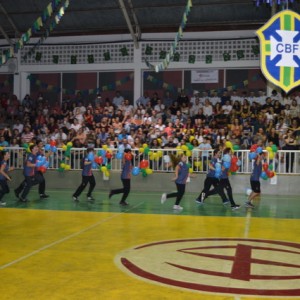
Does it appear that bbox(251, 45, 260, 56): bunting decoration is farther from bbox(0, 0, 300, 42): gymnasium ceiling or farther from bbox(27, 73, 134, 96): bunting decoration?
bbox(27, 73, 134, 96): bunting decoration

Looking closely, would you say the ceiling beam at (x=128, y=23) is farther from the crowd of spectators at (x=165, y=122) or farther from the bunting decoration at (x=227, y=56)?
the bunting decoration at (x=227, y=56)

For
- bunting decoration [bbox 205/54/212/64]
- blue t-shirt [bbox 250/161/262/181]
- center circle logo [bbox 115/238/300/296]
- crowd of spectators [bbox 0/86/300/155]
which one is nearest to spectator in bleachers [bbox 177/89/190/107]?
crowd of spectators [bbox 0/86/300/155]

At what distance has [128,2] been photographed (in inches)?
917

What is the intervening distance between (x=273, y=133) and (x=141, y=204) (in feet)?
21.2

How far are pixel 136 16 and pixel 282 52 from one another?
8340 millimetres

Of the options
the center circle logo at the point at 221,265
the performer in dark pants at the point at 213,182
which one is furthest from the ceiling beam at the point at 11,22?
the center circle logo at the point at 221,265

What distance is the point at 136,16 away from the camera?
24438 millimetres

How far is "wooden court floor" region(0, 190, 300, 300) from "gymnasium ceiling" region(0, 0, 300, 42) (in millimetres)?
12571

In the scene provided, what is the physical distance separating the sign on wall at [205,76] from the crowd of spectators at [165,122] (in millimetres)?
787

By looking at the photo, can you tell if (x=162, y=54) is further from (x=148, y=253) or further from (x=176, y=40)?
(x=148, y=253)

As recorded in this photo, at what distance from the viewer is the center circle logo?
6.34 m

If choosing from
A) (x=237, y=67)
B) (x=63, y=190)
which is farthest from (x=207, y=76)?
(x=63, y=190)

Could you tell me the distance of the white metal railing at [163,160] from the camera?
57.3 ft

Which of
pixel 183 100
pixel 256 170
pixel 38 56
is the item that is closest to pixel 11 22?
pixel 38 56
